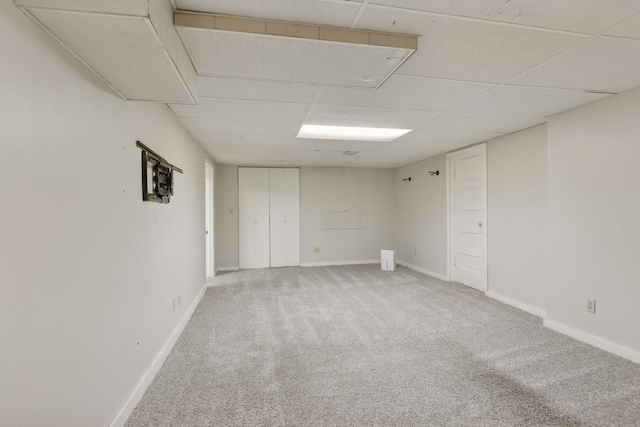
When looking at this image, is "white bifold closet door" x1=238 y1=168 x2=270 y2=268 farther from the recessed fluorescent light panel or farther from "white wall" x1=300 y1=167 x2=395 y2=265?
the recessed fluorescent light panel

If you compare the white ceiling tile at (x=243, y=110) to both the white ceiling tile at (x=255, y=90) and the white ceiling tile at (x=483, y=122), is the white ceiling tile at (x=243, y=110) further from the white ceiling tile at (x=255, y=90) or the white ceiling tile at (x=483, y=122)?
the white ceiling tile at (x=483, y=122)

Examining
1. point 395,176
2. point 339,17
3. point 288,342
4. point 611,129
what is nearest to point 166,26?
point 339,17

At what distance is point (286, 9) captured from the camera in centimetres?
138

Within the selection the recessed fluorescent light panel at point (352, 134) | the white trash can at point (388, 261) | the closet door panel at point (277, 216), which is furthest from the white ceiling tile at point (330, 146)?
the white trash can at point (388, 261)

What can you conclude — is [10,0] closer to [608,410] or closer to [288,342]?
[288,342]

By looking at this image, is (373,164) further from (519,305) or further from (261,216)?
(519,305)

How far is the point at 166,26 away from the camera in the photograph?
1261mm

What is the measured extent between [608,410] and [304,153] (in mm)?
4202

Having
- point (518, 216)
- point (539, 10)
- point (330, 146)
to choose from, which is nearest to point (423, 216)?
point (518, 216)

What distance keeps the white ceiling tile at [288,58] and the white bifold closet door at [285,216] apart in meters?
4.21

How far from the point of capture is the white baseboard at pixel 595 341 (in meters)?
2.33

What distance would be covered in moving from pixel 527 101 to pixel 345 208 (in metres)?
4.28

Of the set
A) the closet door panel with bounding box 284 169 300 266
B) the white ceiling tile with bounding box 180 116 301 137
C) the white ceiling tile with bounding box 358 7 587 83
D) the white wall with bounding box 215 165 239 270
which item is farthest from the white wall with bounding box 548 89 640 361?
the white wall with bounding box 215 165 239 270

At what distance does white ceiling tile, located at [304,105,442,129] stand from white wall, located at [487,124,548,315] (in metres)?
1.30
